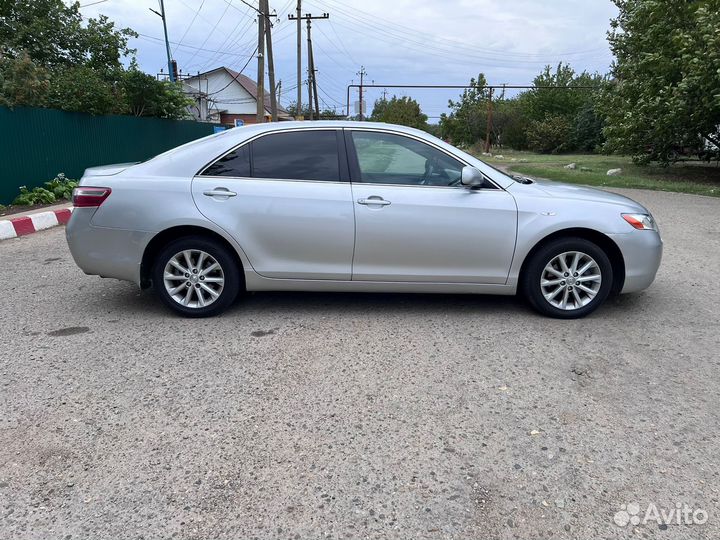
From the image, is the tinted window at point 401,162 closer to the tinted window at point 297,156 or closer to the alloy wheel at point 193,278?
the tinted window at point 297,156

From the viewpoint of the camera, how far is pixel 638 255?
4797 mm

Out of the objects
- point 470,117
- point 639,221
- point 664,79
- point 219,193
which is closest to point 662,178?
point 664,79

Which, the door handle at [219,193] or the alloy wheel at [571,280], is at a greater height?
the door handle at [219,193]

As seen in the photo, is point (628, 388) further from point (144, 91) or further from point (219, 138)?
point (144, 91)

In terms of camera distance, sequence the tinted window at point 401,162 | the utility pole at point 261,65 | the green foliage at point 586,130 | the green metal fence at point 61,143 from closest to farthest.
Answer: the tinted window at point 401,162 < the green metal fence at point 61,143 < the utility pole at point 261,65 < the green foliage at point 586,130

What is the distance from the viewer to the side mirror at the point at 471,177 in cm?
462

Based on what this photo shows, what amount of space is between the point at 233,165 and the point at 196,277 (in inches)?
38.9

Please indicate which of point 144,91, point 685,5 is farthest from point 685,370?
point 685,5

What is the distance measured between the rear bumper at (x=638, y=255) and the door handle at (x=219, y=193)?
3151 mm

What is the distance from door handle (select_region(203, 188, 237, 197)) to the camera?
185 inches

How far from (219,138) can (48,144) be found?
846cm

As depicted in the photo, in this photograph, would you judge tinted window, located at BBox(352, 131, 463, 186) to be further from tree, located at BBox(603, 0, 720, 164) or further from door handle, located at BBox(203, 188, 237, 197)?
tree, located at BBox(603, 0, 720, 164)

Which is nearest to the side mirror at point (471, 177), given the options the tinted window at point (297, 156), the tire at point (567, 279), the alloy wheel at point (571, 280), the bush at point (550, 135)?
the tire at point (567, 279)

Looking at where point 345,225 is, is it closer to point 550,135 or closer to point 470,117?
point 550,135
